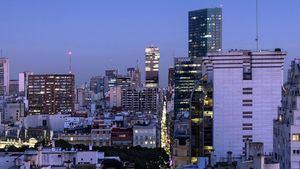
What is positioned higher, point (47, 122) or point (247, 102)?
point (247, 102)

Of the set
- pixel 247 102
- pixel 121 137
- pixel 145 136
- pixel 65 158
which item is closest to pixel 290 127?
pixel 247 102

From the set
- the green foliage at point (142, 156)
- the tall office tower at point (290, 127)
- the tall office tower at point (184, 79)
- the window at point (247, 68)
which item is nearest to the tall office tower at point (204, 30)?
the tall office tower at point (184, 79)

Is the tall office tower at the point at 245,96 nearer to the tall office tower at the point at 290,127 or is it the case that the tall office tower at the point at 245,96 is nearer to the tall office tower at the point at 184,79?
the tall office tower at the point at 290,127

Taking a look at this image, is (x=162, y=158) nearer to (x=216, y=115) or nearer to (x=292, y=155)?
(x=216, y=115)

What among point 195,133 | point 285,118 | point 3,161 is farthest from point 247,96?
point 285,118

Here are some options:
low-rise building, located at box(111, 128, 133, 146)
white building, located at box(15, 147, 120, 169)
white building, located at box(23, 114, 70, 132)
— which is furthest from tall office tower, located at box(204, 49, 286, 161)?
white building, located at box(23, 114, 70, 132)

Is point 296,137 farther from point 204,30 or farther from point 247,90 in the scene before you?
point 204,30

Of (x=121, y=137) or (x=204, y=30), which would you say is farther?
(x=204, y=30)
